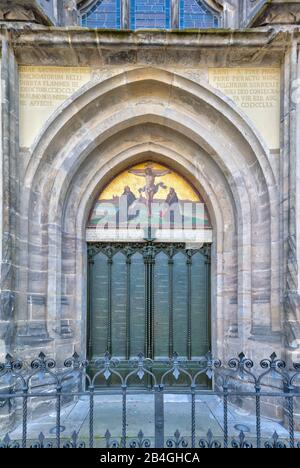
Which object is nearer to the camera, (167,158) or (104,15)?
(104,15)

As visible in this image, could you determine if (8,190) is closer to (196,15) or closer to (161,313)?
(161,313)

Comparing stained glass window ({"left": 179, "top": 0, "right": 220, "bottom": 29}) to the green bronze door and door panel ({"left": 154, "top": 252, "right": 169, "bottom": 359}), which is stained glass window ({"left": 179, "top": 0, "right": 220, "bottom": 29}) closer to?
the green bronze door

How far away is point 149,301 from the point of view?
5262 mm

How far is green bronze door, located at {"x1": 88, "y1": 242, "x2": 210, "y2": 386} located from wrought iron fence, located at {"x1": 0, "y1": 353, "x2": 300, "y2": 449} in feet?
1.00

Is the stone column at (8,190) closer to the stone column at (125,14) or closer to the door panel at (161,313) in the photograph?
the stone column at (125,14)

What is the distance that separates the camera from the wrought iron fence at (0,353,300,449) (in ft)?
10.1

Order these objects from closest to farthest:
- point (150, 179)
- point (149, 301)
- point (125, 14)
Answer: point (125, 14), point (149, 301), point (150, 179)

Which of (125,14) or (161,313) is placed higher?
(125,14)

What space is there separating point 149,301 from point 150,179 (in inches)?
81.8

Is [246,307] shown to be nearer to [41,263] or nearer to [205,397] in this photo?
[205,397]

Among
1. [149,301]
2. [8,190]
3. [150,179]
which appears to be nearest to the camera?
[8,190]

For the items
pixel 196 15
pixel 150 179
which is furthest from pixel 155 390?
pixel 196 15

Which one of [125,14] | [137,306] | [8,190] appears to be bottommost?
[137,306]

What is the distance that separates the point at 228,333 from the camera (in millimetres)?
4875
